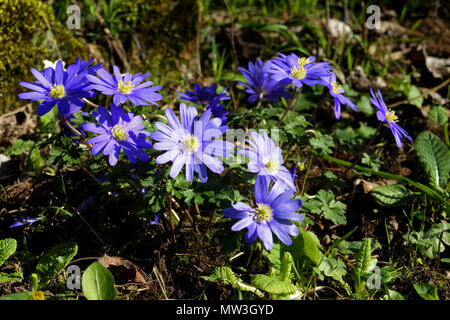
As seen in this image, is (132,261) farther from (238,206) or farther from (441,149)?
(441,149)

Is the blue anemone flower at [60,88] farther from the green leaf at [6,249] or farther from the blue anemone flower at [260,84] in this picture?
the blue anemone flower at [260,84]

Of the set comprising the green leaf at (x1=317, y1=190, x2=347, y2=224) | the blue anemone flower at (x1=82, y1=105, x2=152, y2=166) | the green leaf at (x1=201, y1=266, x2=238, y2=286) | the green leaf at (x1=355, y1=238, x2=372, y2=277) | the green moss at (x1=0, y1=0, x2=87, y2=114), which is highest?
the green moss at (x1=0, y1=0, x2=87, y2=114)

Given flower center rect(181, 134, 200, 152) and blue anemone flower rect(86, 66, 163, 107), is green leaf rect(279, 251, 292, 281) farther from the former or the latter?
blue anemone flower rect(86, 66, 163, 107)

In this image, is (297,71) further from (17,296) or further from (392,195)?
(17,296)

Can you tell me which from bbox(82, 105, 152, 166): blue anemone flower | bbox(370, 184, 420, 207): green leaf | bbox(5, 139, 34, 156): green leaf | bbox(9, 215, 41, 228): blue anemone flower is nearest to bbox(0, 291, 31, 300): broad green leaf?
bbox(9, 215, 41, 228): blue anemone flower

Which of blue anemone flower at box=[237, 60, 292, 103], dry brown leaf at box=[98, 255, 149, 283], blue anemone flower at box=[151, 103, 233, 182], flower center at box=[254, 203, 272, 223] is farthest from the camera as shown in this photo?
blue anemone flower at box=[237, 60, 292, 103]

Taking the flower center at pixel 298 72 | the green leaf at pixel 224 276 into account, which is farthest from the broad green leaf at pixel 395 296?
the flower center at pixel 298 72

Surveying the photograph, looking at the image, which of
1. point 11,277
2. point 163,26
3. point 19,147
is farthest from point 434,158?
point 19,147
